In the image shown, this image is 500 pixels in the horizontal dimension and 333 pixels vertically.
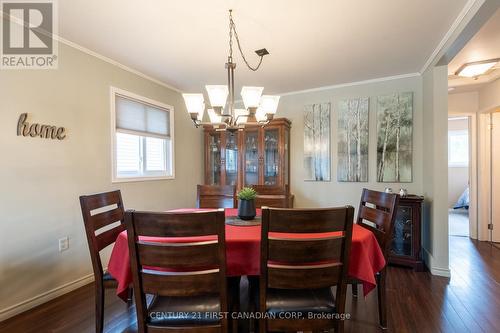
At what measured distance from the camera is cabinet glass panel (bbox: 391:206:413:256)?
2.95m

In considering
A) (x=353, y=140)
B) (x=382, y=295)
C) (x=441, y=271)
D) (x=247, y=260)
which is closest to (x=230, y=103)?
(x=247, y=260)

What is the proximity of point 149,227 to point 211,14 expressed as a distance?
5.48 ft

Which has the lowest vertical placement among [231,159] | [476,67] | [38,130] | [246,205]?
[246,205]

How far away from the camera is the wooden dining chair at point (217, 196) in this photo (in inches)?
108

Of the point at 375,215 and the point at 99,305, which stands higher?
the point at 375,215

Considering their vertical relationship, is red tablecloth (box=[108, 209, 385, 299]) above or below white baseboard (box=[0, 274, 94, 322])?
above

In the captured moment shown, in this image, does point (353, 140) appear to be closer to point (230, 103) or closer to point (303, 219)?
point (230, 103)

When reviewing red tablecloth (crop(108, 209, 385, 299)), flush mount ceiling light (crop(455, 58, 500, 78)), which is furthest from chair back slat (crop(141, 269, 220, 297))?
flush mount ceiling light (crop(455, 58, 500, 78))

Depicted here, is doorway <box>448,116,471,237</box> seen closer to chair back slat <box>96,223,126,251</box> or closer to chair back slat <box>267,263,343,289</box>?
chair back slat <box>267,263,343,289</box>

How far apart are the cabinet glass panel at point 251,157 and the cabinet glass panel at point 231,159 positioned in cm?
18

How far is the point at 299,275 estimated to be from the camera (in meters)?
1.25

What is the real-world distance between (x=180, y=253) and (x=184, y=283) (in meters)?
0.15

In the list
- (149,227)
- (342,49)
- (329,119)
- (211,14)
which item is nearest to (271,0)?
(211,14)

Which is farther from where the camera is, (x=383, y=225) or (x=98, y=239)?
(x=383, y=225)
